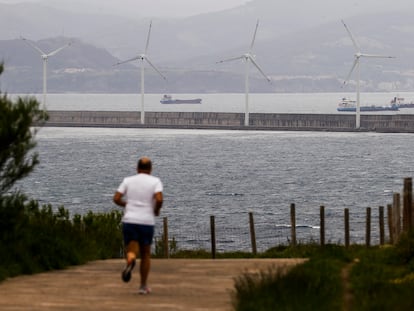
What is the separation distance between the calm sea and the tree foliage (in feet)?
81.5

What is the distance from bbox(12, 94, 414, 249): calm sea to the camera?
236 ft

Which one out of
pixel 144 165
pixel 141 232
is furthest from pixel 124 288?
pixel 144 165

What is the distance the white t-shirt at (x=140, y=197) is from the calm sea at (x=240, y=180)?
93.4 feet

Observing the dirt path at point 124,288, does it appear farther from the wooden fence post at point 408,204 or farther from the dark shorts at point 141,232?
the wooden fence post at point 408,204

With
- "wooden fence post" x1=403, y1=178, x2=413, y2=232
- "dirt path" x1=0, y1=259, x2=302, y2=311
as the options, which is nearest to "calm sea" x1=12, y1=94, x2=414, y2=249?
"wooden fence post" x1=403, y1=178, x2=413, y2=232

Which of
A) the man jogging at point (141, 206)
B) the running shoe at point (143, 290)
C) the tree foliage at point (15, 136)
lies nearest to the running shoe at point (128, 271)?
the man jogging at point (141, 206)

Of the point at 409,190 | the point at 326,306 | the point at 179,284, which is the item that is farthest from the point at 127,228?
the point at 409,190

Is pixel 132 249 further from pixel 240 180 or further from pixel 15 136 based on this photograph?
pixel 240 180

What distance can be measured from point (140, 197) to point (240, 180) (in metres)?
→ 95.4

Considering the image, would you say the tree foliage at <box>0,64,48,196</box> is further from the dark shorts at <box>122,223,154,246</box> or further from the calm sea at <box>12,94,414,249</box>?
the calm sea at <box>12,94,414,249</box>

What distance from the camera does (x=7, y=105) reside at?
77.0 feet

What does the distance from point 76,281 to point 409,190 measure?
8566 mm

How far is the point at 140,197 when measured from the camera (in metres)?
19.1

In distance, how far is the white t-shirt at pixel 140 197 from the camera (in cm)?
1905
